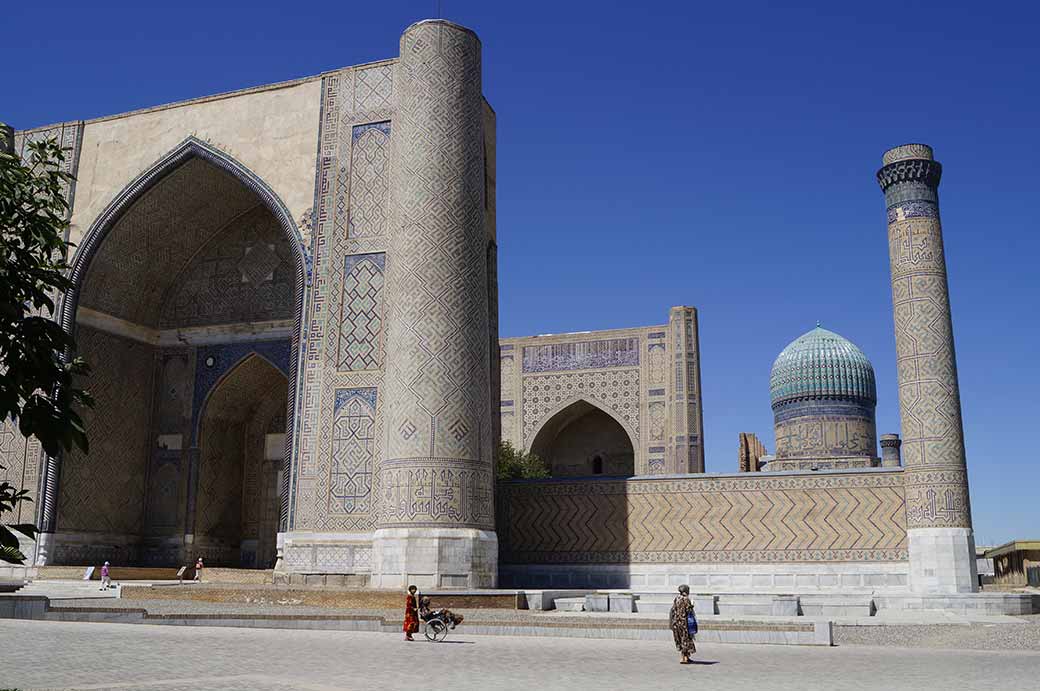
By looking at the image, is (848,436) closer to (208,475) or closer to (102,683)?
(208,475)

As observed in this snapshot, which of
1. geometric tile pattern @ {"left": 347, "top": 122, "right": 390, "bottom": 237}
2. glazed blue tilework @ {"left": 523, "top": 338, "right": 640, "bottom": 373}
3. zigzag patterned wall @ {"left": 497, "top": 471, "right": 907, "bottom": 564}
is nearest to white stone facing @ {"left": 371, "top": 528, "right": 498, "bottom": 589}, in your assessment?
zigzag patterned wall @ {"left": 497, "top": 471, "right": 907, "bottom": 564}

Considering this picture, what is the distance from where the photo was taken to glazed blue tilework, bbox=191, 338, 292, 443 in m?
14.1

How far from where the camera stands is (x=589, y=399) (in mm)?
20609

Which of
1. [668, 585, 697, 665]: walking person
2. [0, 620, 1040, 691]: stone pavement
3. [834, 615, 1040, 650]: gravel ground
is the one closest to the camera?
[0, 620, 1040, 691]: stone pavement

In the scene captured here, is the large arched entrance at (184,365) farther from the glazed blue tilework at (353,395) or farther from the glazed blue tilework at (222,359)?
the glazed blue tilework at (353,395)

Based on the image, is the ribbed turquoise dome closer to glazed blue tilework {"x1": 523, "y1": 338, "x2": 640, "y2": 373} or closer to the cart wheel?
glazed blue tilework {"x1": 523, "y1": 338, "x2": 640, "y2": 373}

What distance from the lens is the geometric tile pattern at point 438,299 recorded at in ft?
33.5

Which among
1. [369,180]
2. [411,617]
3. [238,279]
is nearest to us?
[411,617]

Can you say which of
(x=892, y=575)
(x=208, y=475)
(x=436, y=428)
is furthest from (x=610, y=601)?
(x=208, y=475)

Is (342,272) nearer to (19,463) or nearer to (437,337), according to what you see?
(437,337)

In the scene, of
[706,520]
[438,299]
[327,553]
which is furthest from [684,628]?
[327,553]

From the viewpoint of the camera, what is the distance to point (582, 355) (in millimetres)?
20969

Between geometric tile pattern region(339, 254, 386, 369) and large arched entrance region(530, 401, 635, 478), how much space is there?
32.0ft

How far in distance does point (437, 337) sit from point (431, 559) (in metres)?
2.29
